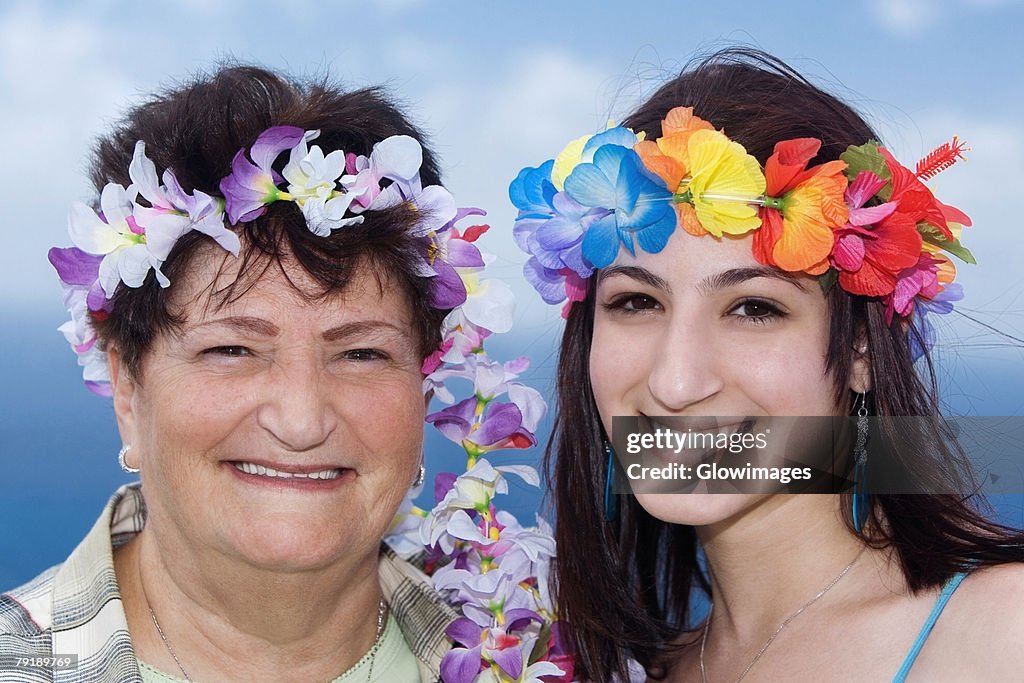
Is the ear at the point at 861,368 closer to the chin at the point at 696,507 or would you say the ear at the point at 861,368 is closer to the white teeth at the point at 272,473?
the chin at the point at 696,507

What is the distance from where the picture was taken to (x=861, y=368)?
2904mm

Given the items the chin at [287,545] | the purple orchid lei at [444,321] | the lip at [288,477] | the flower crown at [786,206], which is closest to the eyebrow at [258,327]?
the purple orchid lei at [444,321]

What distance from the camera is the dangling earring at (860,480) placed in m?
2.94

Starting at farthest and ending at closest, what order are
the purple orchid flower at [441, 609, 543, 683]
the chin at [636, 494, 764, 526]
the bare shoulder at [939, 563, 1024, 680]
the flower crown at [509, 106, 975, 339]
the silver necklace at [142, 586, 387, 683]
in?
the purple orchid flower at [441, 609, 543, 683]
the silver necklace at [142, 586, 387, 683]
the chin at [636, 494, 764, 526]
the flower crown at [509, 106, 975, 339]
the bare shoulder at [939, 563, 1024, 680]

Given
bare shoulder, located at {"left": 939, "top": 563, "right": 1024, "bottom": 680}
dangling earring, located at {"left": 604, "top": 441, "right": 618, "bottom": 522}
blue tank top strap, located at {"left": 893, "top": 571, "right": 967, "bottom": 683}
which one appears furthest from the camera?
dangling earring, located at {"left": 604, "top": 441, "right": 618, "bottom": 522}

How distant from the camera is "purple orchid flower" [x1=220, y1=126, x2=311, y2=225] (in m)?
2.79

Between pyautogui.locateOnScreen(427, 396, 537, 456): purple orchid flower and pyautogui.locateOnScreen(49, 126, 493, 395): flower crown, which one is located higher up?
pyautogui.locateOnScreen(49, 126, 493, 395): flower crown

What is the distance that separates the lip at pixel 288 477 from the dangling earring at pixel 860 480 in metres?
1.17

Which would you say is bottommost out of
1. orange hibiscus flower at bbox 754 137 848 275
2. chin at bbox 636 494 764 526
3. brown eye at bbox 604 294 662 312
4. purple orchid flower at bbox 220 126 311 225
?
chin at bbox 636 494 764 526

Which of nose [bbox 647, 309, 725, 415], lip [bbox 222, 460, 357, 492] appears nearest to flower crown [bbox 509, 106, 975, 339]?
nose [bbox 647, 309, 725, 415]

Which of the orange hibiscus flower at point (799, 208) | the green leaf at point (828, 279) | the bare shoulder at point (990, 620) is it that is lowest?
the bare shoulder at point (990, 620)

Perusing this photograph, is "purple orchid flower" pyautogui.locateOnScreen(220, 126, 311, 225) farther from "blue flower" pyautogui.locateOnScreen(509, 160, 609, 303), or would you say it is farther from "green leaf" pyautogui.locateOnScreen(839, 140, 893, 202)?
"green leaf" pyautogui.locateOnScreen(839, 140, 893, 202)

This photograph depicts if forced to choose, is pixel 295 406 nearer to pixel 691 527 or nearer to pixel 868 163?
pixel 691 527

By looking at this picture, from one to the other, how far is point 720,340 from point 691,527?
0.83m
